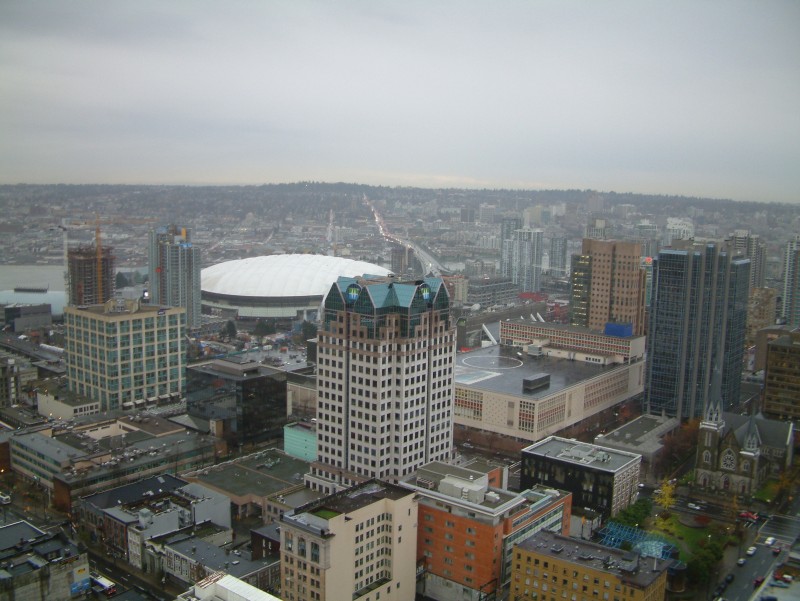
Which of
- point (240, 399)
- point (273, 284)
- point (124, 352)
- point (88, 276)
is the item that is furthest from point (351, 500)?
point (273, 284)

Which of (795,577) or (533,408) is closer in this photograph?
(795,577)

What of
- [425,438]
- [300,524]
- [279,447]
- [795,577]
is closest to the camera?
[795,577]

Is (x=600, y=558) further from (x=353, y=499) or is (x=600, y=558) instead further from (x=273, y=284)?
(x=273, y=284)

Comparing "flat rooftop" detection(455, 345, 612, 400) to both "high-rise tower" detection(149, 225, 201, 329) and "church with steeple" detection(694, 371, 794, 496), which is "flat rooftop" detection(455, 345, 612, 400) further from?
"high-rise tower" detection(149, 225, 201, 329)

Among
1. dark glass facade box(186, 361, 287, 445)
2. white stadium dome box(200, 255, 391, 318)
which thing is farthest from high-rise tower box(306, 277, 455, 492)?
white stadium dome box(200, 255, 391, 318)

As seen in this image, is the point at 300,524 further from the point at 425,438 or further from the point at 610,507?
the point at 610,507

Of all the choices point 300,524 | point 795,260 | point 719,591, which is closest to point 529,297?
point 795,260
